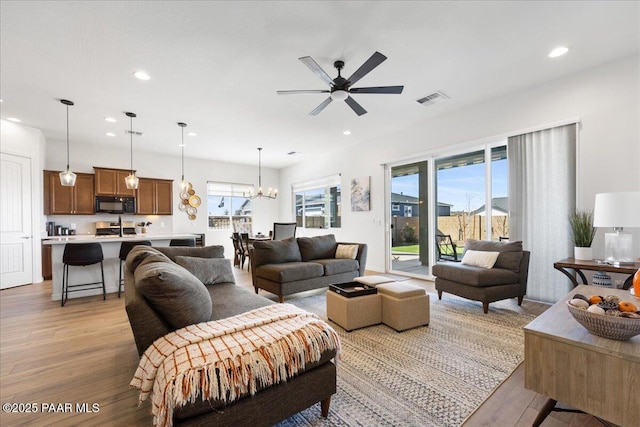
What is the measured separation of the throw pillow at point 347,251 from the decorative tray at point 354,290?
148 cm

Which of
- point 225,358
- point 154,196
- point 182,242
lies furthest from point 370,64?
point 154,196

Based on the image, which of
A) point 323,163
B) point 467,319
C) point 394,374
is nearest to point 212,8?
point 394,374

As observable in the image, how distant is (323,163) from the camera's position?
7.72 meters

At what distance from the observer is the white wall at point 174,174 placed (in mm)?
6285

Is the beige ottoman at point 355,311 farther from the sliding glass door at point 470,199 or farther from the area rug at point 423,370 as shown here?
the sliding glass door at point 470,199

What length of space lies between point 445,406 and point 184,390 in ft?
5.08

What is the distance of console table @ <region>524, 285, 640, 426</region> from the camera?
123 centimetres

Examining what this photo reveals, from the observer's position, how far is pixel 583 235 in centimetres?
321

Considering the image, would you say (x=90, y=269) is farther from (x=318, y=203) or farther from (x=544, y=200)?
(x=544, y=200)

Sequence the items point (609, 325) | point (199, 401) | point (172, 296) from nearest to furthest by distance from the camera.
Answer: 1. point (199, 401)
2. point (609, 325)
3. point (172, 296)

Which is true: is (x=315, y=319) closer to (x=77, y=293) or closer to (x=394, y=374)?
(x=394, y=374)

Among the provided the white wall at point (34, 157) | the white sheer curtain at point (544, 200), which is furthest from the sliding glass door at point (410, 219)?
the white wall at point (34, 157)

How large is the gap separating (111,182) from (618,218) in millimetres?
8673

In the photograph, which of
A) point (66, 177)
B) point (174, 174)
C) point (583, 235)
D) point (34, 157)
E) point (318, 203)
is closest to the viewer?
point (583, 235)
